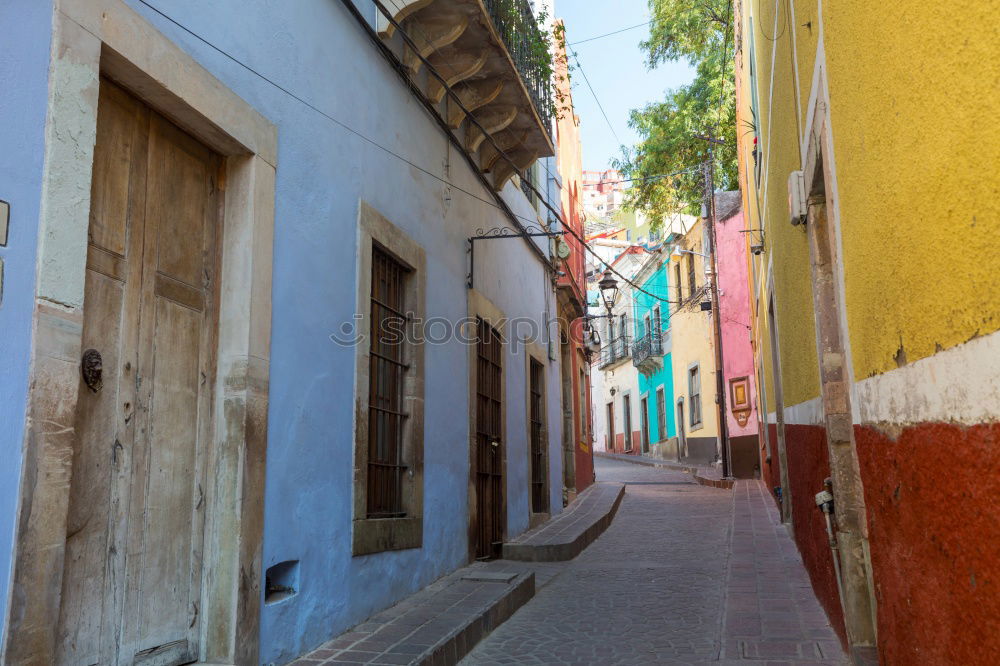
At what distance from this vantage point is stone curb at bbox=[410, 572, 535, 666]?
476 cm

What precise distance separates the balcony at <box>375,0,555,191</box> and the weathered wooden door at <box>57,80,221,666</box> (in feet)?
9.40

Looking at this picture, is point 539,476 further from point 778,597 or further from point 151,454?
point 151,454

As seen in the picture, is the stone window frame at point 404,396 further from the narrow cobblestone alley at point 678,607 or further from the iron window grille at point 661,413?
the iron window grille at point 661,413

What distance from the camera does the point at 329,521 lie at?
5145mm

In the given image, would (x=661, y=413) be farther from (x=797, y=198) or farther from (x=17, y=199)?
(x=17, y=199)

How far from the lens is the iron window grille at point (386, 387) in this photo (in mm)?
6164

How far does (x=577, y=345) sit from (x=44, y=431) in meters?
14.9

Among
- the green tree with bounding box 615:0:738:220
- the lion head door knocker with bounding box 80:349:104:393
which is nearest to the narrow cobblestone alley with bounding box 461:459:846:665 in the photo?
the lion head door knocker with bounding box 80:349:104:393

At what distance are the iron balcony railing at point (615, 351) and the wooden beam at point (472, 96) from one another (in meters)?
28.7

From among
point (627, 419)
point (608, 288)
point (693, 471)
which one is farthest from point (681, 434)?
point (608, 288)

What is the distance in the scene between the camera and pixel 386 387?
6.46m

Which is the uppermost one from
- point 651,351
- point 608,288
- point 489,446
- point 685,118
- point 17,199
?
point 685,118

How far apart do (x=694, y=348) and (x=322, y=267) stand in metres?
22.6

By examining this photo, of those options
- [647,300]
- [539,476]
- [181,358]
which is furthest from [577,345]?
[647,300]
